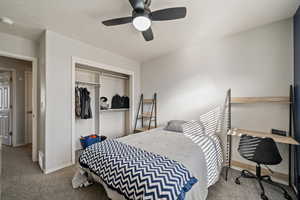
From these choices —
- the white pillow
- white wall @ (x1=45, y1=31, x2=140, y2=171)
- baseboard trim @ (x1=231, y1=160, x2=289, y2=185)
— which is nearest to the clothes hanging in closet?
white wall @ (x1=45, y1=31, x2=140, y2=171)

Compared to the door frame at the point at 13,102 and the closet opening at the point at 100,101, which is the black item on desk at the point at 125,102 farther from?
the door frame at the point at 13,102

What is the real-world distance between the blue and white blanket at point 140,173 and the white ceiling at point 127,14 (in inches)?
76.9

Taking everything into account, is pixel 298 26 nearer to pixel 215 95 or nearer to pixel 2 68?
pixel 215 95

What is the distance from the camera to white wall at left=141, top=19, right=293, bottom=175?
2.12 metres

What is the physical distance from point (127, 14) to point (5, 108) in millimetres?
4459

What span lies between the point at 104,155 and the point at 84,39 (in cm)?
234

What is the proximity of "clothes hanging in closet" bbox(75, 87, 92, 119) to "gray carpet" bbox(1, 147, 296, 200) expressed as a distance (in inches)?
46.8

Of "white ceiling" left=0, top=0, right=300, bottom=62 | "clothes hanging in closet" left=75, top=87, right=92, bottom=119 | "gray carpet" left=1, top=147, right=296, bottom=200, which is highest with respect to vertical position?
"white ceiling" left=0, top=0, right=300, bottom=62

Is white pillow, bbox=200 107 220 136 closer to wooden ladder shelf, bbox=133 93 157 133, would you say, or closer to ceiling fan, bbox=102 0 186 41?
wooden ladder shelf, bbox=133 93 157 133

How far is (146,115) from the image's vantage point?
3816mm

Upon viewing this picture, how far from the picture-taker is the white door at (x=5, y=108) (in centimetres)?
362

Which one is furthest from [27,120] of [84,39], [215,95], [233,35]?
[233,35]

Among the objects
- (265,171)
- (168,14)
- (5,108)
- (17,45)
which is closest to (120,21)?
(168,14)

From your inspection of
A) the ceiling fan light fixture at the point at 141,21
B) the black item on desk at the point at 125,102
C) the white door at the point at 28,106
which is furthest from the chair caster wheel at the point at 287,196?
the white door at the point at 28,106
